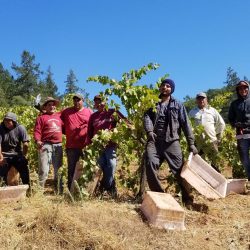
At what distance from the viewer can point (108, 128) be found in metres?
6.66

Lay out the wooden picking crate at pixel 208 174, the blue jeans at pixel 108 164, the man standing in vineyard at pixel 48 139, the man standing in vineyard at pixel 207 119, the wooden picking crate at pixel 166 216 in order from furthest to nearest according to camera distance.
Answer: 1. the man standing in vineyard at pixel 207 119
2. the man standing in vineyard at pixel 48 139
3. the blue jeans at pixel 108 164
4. the wooden picking crate at pixel 208 174
5. the wooden picking crate at pixel 166 216

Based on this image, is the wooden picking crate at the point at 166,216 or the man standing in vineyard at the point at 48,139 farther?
the man standing in vineyard at the point at 48,139

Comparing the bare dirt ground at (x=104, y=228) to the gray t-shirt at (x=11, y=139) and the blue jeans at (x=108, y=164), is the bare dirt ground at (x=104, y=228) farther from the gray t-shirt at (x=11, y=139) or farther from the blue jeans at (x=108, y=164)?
→ the gray t-shirt at (x=11, y=139)

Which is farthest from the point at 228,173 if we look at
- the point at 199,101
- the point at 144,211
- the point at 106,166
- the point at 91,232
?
the point at 91,232

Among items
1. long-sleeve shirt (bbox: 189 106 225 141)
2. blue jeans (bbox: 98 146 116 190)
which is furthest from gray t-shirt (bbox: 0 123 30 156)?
long-sleeve shirt (bbox: 189 106 225 141)

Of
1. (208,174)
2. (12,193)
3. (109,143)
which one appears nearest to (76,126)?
(109,143)

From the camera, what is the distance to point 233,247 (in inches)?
189

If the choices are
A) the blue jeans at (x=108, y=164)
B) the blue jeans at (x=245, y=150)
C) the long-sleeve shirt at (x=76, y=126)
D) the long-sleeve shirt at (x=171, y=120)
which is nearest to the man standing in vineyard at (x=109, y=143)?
the blue jeans at (x=108, y=164)

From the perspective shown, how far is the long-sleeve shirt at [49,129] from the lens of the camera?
7258mm

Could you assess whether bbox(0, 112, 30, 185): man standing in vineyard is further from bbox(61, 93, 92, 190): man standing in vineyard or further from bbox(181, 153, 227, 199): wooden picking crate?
bbox(181, 153, 227, 199): wooden picking crate

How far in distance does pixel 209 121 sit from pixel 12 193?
12.0 feet

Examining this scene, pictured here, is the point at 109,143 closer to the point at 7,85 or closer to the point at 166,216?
the point at 166,216

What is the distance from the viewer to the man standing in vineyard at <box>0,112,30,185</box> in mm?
7211

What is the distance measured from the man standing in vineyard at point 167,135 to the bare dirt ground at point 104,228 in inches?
18.7
